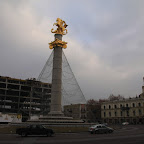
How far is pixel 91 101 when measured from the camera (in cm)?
9450

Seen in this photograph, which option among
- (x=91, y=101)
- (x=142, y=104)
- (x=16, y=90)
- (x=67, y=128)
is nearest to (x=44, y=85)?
(x=16, y=90)

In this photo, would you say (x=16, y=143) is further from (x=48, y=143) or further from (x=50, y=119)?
(x=50, y=119)

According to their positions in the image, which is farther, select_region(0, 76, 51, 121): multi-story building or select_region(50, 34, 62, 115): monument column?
select_region(0, 76, 51, 121): multi-story building

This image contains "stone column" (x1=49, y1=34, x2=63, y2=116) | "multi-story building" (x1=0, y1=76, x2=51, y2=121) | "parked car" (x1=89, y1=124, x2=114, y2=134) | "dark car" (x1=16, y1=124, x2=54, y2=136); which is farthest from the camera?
"multi-story building" (x1=0, y1=76, x2=51, y2=121)

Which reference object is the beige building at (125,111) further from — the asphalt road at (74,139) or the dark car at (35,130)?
the dark car at (35,130)

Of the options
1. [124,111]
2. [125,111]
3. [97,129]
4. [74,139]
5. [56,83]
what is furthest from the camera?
[125,111]

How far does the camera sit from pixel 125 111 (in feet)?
244

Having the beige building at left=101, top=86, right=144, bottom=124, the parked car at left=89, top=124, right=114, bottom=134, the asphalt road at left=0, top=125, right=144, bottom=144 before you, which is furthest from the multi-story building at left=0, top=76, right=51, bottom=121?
Answer: the asphalt road at left=0, top=125, right=144, bottom=144

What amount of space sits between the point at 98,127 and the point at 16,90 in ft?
187

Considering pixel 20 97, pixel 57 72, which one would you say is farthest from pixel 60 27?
pixel 20 97

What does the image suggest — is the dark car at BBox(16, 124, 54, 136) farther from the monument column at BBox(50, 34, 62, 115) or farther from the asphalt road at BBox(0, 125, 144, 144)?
the monument column at BBox(50, 34, 62, 115)

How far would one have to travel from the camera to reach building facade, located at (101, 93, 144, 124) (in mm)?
69812

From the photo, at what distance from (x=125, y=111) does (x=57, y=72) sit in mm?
51386

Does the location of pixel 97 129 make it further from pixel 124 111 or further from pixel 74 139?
pixel 124 111
